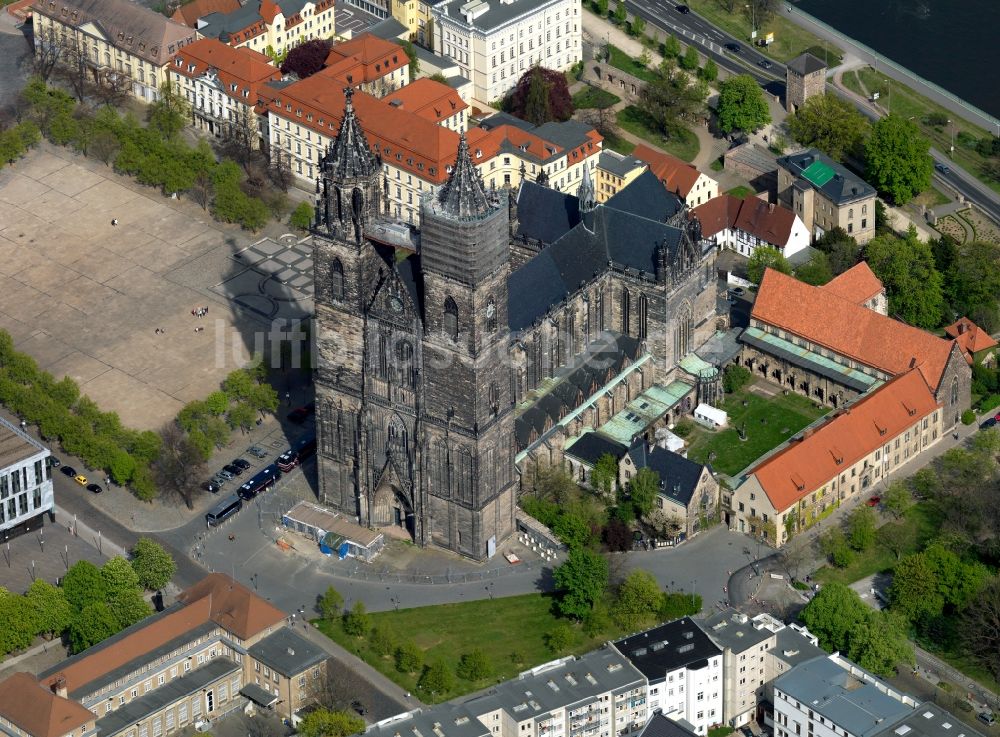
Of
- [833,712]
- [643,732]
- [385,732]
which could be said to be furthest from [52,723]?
[833,712]

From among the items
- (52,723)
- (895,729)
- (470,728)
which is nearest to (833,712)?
(895,729)

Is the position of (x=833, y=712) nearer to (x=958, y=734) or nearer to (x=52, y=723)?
(x=958, y=734)

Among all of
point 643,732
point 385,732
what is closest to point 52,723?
point 385,732

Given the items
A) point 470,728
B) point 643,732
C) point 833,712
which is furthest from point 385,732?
point 833,712

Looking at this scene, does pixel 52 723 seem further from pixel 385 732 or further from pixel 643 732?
pixel 643 732

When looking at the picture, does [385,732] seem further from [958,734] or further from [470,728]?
[958,734]

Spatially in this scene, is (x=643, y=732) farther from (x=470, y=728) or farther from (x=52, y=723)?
(x=52, y=723)
